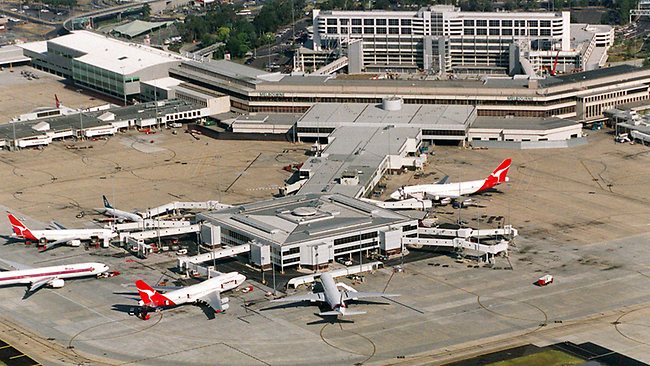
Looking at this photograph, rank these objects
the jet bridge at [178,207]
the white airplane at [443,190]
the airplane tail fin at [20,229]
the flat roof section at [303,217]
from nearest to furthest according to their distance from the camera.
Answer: the flat roof section at [303,217]
the airplane tail fin at [20,229]
the jet bridge at [178,207]
the white airplane at [443,190]

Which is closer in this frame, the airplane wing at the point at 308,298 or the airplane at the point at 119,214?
the airplane wing at the point at 308,298

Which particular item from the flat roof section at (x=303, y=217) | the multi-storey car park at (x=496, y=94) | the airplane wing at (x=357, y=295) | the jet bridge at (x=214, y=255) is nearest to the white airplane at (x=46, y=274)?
the jet bridge at (x=214, y=255)

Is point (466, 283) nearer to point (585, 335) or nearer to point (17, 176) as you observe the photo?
point (585, 335)

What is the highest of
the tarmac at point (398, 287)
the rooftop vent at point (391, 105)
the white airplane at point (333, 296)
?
the rooftop vent at point (391, 105)

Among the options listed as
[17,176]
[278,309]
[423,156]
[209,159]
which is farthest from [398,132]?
[278,309]

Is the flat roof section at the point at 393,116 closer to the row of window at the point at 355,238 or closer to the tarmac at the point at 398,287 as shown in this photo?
the tarmac at the point at 398,287

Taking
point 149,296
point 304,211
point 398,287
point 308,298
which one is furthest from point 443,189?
point 149,296
